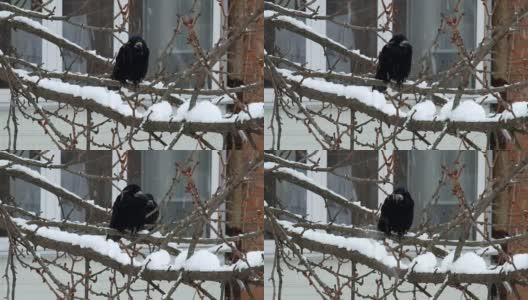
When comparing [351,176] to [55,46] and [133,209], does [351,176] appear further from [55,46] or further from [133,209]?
[55,46]

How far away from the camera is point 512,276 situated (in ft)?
8.25

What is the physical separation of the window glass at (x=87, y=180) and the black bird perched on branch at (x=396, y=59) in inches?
25.6

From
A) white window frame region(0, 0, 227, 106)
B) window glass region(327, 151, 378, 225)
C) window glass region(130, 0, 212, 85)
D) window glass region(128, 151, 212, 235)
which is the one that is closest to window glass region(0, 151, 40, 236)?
white window frame region(0, 0, 227, 106)

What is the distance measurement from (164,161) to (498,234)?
754 mm

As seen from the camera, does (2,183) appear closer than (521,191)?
No

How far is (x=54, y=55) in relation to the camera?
2.66 m

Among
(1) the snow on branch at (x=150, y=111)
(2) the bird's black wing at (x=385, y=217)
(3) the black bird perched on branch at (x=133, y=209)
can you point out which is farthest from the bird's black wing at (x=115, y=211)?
(2) the bird's black wing at (x=385, y=217)

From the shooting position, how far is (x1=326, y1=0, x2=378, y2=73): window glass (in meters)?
2.51

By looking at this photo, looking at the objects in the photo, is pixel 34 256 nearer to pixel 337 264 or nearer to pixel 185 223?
pixel 185 223

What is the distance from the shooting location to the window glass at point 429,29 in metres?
2.50

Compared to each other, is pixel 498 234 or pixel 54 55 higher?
pixel 54 55

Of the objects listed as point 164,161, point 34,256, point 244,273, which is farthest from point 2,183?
point 244,273

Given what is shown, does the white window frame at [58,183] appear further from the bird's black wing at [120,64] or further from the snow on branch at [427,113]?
the snow on branch at [427,113]

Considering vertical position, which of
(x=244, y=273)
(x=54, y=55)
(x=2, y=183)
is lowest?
(x=244, y=273)
